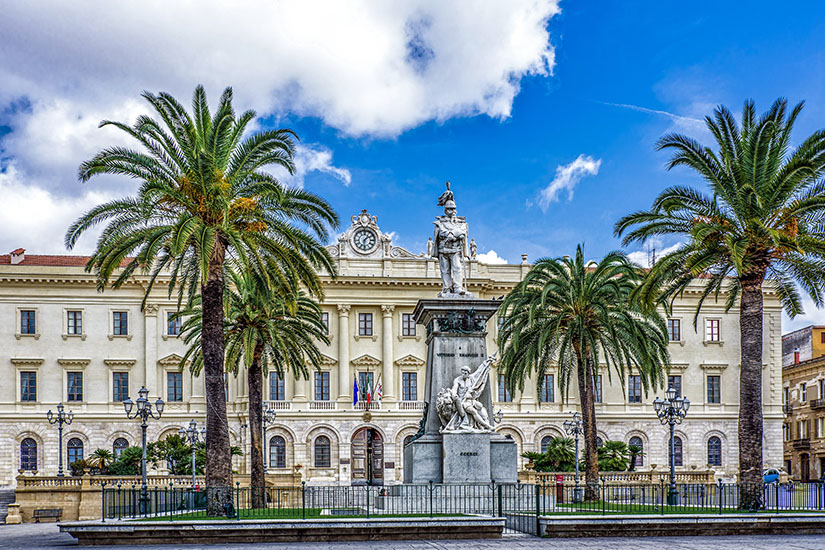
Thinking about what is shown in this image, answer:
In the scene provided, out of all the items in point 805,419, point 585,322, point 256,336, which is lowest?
point 805,419

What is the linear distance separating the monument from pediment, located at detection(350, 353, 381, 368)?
3666 centimetres

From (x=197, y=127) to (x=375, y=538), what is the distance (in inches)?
490

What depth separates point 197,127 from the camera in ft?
83.6

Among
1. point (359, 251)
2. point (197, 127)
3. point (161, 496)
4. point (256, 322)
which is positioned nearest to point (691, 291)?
point (359, 251)

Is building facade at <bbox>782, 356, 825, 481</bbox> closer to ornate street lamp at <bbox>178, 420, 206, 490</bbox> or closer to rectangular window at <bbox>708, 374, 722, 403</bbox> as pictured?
rectangular window at <bbox>708, 374, 722, 403</bbox>

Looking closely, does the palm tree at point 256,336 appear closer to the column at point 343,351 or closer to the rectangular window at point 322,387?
the column at point 343,351

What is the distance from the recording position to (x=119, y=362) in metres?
57.8

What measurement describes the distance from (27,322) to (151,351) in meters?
7.55

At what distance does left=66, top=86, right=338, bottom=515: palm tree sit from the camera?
78.9 feet

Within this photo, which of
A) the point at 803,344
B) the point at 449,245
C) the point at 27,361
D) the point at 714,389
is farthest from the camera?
the point at 803,344

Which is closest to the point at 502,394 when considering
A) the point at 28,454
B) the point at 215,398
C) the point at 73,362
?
the point at 73,362

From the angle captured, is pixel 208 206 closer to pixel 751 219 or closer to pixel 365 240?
pixel 751 219

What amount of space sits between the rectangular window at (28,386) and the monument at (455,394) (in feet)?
134

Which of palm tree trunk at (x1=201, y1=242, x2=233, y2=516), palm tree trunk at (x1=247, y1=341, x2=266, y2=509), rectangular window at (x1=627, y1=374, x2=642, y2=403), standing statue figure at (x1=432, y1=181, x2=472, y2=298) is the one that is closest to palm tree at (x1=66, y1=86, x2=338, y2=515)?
palm tree trunk at (x1=201, y1=242, x2=233, y2=516)
